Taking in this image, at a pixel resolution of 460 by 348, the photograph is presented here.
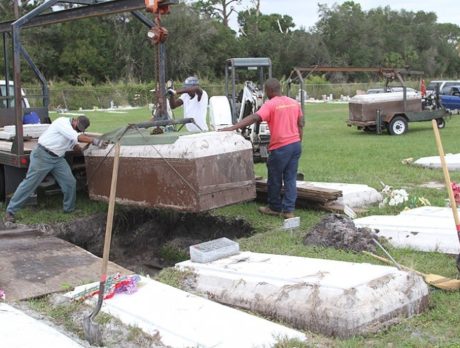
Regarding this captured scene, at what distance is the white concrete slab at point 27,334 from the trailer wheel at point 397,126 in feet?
54.0

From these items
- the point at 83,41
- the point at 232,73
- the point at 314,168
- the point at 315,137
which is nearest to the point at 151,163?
the point at 314,168

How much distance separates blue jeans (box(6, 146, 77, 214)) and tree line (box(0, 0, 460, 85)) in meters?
39.1

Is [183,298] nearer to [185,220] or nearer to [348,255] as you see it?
[348,255]

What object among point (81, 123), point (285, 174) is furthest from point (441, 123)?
point (81, 123)

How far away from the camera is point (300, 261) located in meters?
5.57

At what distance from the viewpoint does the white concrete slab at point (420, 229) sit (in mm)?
6285

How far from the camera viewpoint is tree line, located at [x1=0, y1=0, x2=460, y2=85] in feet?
183

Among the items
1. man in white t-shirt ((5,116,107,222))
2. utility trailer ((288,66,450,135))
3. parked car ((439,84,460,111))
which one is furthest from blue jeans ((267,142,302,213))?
parked car ((439,84,460,111))

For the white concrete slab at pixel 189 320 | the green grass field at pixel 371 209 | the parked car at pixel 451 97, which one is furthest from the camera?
the parked car at pixel 451 97

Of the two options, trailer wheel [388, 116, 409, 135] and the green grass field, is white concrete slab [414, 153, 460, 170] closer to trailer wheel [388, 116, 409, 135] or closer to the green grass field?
the green grass field

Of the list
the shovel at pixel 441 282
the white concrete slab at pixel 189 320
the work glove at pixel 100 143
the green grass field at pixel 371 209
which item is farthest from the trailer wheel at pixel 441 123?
the white concrete slab at pixel 189 320

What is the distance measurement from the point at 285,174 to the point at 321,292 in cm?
347

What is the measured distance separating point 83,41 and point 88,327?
54.3 m

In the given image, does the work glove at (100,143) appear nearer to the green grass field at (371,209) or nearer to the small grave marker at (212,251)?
the green grass field at (371,209)
